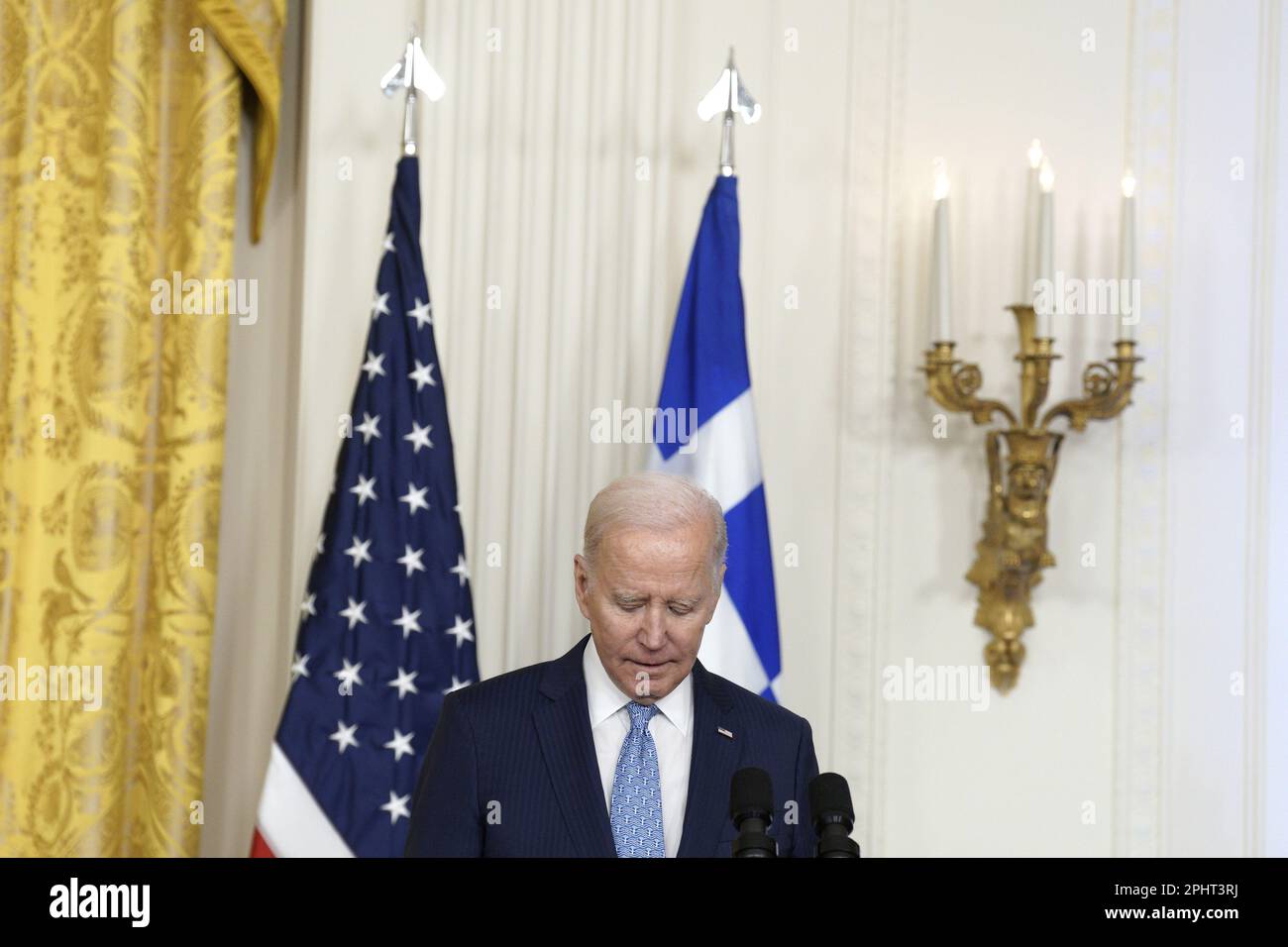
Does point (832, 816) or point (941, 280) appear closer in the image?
point (832, 816)

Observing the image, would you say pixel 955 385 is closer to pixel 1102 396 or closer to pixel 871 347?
pixel 871 347

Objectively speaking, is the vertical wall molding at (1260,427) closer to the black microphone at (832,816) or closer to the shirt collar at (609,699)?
the shirt collar at (609,699)

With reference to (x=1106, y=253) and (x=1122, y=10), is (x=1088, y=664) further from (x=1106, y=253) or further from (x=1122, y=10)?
(x=1122, y=10)

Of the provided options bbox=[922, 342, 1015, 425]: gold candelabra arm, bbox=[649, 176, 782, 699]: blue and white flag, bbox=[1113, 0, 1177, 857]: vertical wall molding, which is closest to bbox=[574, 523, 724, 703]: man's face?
bbox=[649, 176, 782, 699]: blue and white flag

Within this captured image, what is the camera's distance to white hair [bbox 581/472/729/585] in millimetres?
2340

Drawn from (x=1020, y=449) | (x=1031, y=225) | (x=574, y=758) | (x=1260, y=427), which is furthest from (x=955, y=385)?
(x=574, y=758)

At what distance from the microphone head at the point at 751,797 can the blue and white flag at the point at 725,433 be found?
202 cm

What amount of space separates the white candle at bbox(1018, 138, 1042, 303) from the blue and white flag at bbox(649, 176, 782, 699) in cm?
79

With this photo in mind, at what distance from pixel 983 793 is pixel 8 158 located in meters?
3.11

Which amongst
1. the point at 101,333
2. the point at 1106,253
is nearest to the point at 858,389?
the point at 1106,253

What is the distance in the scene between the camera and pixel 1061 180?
13.5 feet

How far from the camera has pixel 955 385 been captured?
3912mm

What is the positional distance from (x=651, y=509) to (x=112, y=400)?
199cm

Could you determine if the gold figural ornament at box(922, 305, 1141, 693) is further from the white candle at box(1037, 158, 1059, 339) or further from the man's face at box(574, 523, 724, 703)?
the man's face at box(574, 523, 724, 703)
